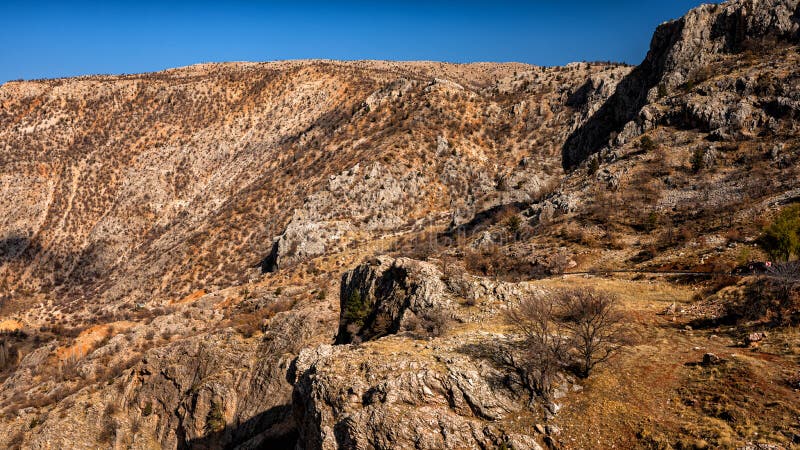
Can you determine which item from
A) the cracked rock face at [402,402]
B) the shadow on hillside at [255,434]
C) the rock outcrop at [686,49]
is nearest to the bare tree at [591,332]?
the cracked rock face at [402,402]

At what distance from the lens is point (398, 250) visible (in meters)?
48.0

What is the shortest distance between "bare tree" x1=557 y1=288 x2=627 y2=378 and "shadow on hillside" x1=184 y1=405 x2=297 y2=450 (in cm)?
1305

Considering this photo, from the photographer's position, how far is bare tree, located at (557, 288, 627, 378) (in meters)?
14.2

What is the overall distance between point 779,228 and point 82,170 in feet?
355

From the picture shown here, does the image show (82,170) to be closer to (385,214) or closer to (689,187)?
(385,214)

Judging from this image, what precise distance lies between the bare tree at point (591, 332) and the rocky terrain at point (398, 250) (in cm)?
57

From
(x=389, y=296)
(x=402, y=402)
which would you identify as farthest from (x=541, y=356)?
(x=389, y=296)

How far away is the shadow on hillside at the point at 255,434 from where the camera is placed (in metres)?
20.8

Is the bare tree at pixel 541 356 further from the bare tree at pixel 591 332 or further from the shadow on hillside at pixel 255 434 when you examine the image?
the shadow on hillside at pixel 255 434

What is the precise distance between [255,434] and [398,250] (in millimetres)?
26811

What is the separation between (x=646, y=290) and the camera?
22469 mm

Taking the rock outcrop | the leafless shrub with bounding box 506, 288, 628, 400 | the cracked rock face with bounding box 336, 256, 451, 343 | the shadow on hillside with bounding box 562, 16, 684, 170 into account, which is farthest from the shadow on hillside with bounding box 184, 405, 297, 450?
the shadow on hillside with bounding box 562, 16, 684, 170

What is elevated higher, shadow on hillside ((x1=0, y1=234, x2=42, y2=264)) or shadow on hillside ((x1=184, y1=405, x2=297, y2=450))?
shadow on hillside ((x1=0, y1=234, x2=42, y2=264))

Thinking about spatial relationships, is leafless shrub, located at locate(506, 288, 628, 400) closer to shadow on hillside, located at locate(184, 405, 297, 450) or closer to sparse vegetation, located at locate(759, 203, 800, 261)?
sparse vegetation, located at locate(759, 203, 800, 261)
